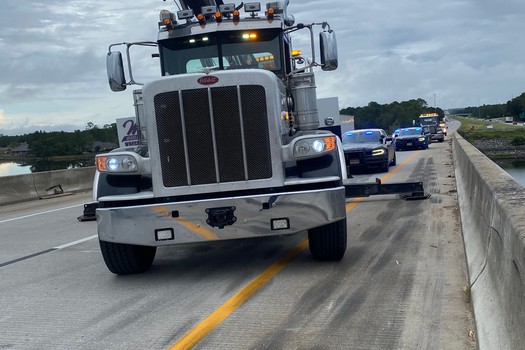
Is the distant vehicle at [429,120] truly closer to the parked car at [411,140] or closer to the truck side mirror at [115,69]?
the parked car at [411,140]

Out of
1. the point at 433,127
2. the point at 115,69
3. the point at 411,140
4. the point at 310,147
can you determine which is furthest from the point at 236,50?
the point at 433,127

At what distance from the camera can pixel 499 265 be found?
3.97 m

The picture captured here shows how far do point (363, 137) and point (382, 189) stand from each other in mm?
11734

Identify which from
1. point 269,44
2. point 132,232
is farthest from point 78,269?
point 269,44

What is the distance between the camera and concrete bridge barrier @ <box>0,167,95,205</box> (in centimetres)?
1830

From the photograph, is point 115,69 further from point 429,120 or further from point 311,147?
point 429,120

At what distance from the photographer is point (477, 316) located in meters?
4.32

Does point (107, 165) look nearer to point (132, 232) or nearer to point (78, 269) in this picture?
point (132, 232)

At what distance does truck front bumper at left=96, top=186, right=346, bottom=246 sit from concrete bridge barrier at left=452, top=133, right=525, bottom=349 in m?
1.53

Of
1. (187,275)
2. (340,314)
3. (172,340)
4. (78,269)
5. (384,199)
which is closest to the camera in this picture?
(172,340)

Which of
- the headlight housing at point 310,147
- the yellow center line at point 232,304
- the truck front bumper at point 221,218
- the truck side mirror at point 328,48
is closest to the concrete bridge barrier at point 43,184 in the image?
the yellow center line at point 232,304

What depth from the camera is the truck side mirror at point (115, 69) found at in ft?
26.1

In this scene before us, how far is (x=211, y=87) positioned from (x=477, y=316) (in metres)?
3.38

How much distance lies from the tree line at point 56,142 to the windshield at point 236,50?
41.4 ft
